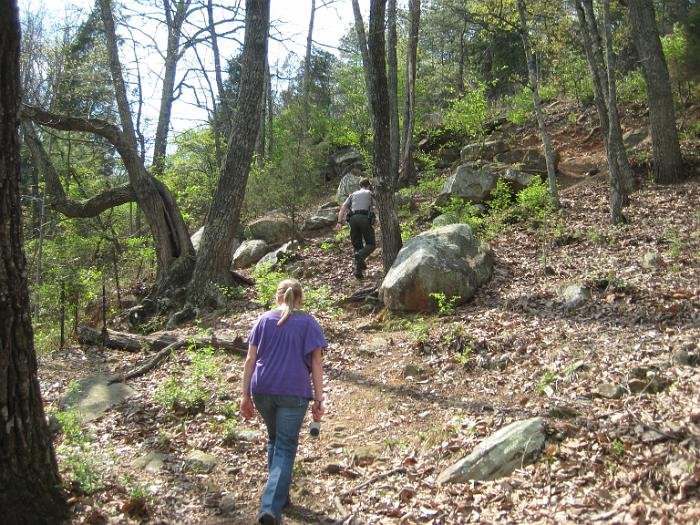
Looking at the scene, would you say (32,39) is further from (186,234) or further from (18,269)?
(18,269)

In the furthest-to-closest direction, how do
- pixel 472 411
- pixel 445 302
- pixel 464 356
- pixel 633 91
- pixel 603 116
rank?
pixel 633 91, pixel 603 116, pixel 445 302, pixel 464 356, pixel 472 411

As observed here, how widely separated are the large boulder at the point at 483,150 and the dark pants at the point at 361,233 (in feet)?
23.7

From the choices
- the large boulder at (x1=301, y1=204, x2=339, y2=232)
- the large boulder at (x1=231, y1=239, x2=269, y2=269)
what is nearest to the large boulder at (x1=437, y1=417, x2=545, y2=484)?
the large boulder at (x1=231, y1=239, x2=269, y2=269)

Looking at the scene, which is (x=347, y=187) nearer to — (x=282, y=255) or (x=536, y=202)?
(x=282, y=255)

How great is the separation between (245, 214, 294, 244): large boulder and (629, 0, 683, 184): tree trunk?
911 centimetres

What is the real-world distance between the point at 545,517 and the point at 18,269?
12.4ft

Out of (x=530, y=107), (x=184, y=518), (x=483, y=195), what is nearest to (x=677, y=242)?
(x=483, y=195)

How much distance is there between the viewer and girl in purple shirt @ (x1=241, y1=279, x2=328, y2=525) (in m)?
4.08

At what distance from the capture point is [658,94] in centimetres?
1241

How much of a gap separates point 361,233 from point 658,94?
23.9 feet

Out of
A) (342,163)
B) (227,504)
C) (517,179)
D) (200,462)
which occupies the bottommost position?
(227,504)

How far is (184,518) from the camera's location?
14.2 ft

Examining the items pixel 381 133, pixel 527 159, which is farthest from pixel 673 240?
pixel 527 159

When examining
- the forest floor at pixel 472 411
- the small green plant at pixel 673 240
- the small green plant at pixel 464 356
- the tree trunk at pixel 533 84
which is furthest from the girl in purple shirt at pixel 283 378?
the tree trunk at pixel 533 84
